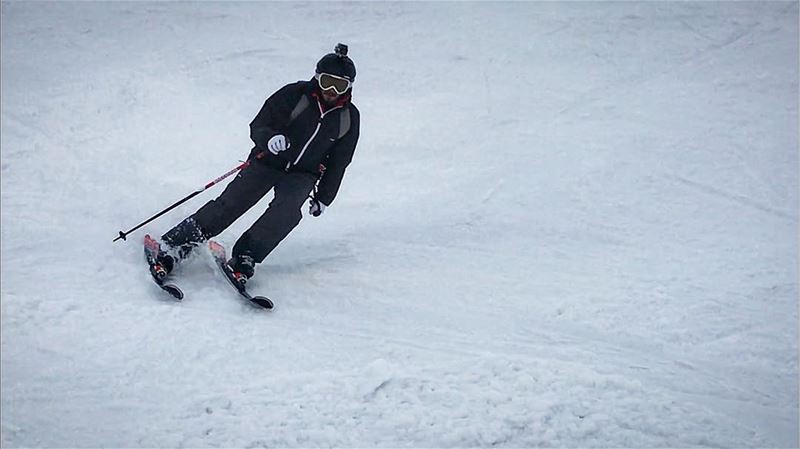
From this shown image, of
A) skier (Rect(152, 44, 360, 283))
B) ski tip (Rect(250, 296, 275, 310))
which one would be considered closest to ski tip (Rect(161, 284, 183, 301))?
skier (Rect(152, 44, 360, 283))

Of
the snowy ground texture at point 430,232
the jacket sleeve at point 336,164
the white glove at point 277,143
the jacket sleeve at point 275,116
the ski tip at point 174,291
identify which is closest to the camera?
the snowy ground texture at point 430,232

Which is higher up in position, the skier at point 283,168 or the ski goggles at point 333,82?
the ski goggles at point 333,82

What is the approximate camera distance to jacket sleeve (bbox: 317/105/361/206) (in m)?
5.68

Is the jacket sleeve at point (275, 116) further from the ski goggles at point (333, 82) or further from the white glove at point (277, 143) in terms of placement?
the ski goggles at point (333, 82)

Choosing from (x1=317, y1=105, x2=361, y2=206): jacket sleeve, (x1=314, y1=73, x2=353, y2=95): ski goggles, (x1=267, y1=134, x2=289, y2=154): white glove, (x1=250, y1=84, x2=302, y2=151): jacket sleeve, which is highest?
(x1=314, y1=73, x2=353, y2=95): ski goggles

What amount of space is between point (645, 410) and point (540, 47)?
7.49 m

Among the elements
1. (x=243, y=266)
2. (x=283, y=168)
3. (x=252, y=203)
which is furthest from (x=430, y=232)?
(x=243, y=266)

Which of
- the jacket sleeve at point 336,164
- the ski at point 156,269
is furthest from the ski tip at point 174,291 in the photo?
the jacket sleeve at point 336,164

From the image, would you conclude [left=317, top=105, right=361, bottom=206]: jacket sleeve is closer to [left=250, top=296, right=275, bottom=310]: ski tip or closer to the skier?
the skier

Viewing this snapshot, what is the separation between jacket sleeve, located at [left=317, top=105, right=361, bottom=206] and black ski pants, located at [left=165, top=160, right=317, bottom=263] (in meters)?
0.16

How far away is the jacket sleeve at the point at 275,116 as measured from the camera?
18.0 feet

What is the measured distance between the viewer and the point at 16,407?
4.29 metres

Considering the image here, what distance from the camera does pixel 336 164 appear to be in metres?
5.75

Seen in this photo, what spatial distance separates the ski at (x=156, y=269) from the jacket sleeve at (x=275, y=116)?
1.25 metres
